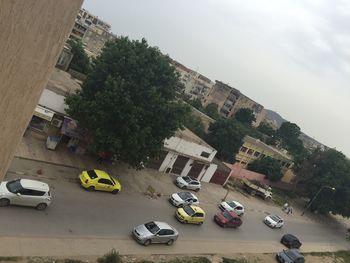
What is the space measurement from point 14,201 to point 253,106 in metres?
92.3

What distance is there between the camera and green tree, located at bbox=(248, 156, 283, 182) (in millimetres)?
54750

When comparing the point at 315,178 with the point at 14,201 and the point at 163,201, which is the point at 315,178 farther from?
the point at 14,201

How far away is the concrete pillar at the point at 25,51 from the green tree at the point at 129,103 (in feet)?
76.3

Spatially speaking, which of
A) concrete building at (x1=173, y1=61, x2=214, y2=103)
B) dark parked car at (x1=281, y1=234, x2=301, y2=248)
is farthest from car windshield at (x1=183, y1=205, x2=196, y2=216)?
concrete building at (x1=173, y1=61, x2=214, y2=103)

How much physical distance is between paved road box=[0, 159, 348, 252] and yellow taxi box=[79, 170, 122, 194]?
0.40 meters

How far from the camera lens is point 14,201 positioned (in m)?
19.2

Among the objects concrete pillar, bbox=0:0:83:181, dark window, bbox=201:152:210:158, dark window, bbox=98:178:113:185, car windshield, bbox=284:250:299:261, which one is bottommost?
dark window, bbox=98:178:113:185

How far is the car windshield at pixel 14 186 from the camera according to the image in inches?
750

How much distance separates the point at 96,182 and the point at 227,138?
28321 millimetres

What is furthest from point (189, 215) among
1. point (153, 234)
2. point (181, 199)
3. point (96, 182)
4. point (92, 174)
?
point (92, 174)

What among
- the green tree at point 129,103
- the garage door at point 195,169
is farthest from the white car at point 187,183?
the green tree at point 129,103

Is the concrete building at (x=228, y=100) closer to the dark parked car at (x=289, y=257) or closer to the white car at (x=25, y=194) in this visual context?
the dark parked car at (x=289, y=257)

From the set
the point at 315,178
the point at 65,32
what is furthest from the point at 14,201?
the point at 315,178

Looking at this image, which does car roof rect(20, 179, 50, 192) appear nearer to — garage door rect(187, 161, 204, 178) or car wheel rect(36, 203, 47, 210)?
car wheel rect(36, 203, 47, 210)
